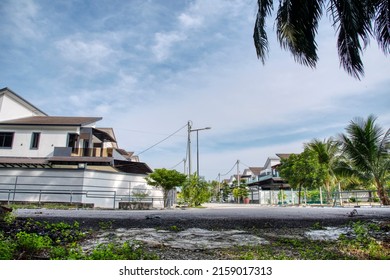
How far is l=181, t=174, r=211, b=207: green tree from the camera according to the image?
2039 cm

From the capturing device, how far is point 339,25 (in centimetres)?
525

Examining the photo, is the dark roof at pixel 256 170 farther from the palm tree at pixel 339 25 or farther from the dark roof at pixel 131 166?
the palm tree at pixel 339 25

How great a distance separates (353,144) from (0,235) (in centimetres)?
1603

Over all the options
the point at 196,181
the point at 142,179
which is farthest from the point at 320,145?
the point at 142,179

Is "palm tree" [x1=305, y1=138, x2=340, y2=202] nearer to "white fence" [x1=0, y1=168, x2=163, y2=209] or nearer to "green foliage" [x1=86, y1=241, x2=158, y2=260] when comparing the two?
"white fence" [x1=0, y1=168, x2=163, y2=209]

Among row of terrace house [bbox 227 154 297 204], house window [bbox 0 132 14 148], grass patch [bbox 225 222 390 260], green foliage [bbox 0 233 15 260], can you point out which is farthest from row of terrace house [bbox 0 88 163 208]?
grass patch [bbox 225 222 390 260]

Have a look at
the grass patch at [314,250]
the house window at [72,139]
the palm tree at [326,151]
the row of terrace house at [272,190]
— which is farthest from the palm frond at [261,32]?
the row of terrace house at [272,190]

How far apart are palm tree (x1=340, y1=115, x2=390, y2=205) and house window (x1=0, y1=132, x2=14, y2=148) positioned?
73.8 feet

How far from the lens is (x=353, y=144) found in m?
15.3

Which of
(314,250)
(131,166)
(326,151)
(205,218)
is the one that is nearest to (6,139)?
(131,166)

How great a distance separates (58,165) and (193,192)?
10.1 metres

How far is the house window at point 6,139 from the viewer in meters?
21.0

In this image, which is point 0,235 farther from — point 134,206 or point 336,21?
point 134,206

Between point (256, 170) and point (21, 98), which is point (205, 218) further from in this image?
point (256, 170)
